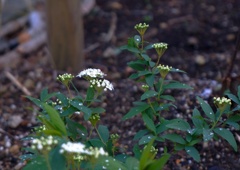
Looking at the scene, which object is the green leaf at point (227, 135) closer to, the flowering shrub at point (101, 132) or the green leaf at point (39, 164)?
the flowering shrub at point (101, 132)

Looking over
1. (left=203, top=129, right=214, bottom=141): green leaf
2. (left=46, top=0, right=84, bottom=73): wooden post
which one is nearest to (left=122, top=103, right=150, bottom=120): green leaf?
(left=203, top=129, right=214, bottom=141): green leaf

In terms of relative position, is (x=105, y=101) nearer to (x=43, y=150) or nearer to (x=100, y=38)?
(x=100, y=38)

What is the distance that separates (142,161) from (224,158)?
2.78 ft

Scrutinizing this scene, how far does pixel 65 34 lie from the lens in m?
2.81

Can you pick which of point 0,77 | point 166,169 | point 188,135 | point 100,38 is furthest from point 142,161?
point 100,38

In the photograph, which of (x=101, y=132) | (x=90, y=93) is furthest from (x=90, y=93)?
(x=101, y=132)

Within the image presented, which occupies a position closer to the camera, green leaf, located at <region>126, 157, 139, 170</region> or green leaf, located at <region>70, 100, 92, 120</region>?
→ green leaf, located at <region>126, 157, 139, 170</region>

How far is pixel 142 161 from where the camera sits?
120 centimetres

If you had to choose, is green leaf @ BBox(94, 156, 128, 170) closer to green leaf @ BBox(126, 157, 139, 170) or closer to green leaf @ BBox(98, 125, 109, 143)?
green leaf @ BBox(126, 157, 139, 170)

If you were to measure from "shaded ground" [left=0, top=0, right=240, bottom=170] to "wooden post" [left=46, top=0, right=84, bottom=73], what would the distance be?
0.11 m

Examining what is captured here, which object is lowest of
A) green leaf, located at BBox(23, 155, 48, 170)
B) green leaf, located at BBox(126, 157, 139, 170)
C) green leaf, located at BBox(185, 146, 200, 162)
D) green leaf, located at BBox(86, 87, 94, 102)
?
green leaf, located at BBox(185, 146, 200, 162)

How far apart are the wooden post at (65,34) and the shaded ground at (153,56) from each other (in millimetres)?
107

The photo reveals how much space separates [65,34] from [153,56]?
1.77 feet

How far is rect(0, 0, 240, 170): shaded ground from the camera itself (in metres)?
2.17
